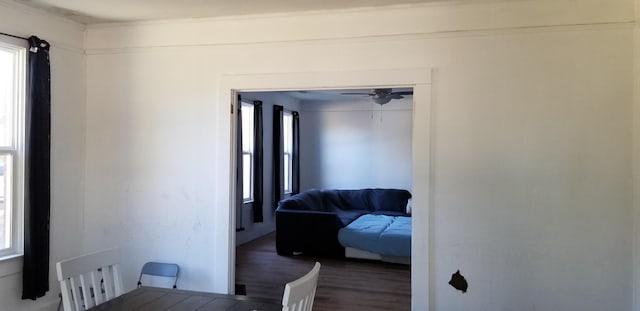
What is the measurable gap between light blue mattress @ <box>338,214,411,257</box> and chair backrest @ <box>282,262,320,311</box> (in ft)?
13.2

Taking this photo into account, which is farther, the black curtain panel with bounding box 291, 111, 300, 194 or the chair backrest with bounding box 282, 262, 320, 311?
the black curtain panel with bounding box 291, 111, 300, 194

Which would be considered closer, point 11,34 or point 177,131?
point 11,34

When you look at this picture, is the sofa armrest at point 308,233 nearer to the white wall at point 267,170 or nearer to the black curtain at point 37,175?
the white wall at point 267,170

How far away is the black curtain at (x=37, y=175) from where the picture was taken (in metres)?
3.32

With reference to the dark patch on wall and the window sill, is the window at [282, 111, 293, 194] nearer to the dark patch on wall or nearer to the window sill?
the window sill

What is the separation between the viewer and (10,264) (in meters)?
3.26

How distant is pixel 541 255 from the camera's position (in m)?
2.99

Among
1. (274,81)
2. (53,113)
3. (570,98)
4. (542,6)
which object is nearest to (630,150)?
(570,98)

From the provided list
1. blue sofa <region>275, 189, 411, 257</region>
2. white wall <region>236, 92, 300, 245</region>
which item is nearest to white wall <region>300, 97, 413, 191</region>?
white wall <region>236, 92, 300, 245</region>

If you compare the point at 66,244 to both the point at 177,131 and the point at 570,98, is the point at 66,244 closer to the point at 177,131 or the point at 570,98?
the point at 177,131

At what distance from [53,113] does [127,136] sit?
1.86 ft

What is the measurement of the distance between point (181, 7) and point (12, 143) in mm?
1589

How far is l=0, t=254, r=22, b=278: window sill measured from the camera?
321 centimetres

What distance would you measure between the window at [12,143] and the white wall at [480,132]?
2.85ft
